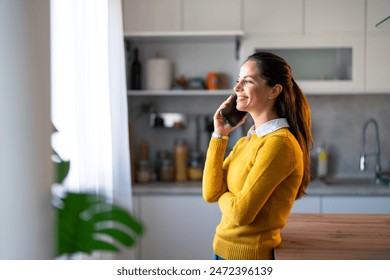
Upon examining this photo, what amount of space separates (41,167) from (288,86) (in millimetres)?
737


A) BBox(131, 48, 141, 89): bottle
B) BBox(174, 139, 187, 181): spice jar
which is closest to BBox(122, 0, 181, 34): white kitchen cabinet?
BBox(131, 48, 141, 89): bottle

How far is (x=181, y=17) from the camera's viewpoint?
223cm

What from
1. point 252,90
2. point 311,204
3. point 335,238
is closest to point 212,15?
point 311,204

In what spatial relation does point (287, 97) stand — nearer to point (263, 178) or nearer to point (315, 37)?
A: point (263, 178)

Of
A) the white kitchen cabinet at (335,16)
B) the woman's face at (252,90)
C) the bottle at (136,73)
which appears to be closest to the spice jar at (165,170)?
the bottle at (136,73)

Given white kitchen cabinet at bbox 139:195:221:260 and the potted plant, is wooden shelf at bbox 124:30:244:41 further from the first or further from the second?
the potted plant

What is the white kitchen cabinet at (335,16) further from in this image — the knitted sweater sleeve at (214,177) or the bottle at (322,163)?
the knitted sweater sleeve at (214,177)

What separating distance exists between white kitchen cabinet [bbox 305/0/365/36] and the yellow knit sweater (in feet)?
4.15

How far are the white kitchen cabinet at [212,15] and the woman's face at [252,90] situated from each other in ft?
4.02

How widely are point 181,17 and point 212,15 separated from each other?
143mm

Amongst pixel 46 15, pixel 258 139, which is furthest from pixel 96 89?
pixel 46 15

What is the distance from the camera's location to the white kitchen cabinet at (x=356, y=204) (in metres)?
2.01

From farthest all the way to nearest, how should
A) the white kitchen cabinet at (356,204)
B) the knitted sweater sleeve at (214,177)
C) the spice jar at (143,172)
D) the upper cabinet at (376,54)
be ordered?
the spice jar at (143,172)
the upper cabinet at (376,54)
the white kitchen cabinet at (356,204)
the knitted sweater sleeve at (214,177)

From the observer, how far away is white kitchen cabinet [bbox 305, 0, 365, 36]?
2.14 m
